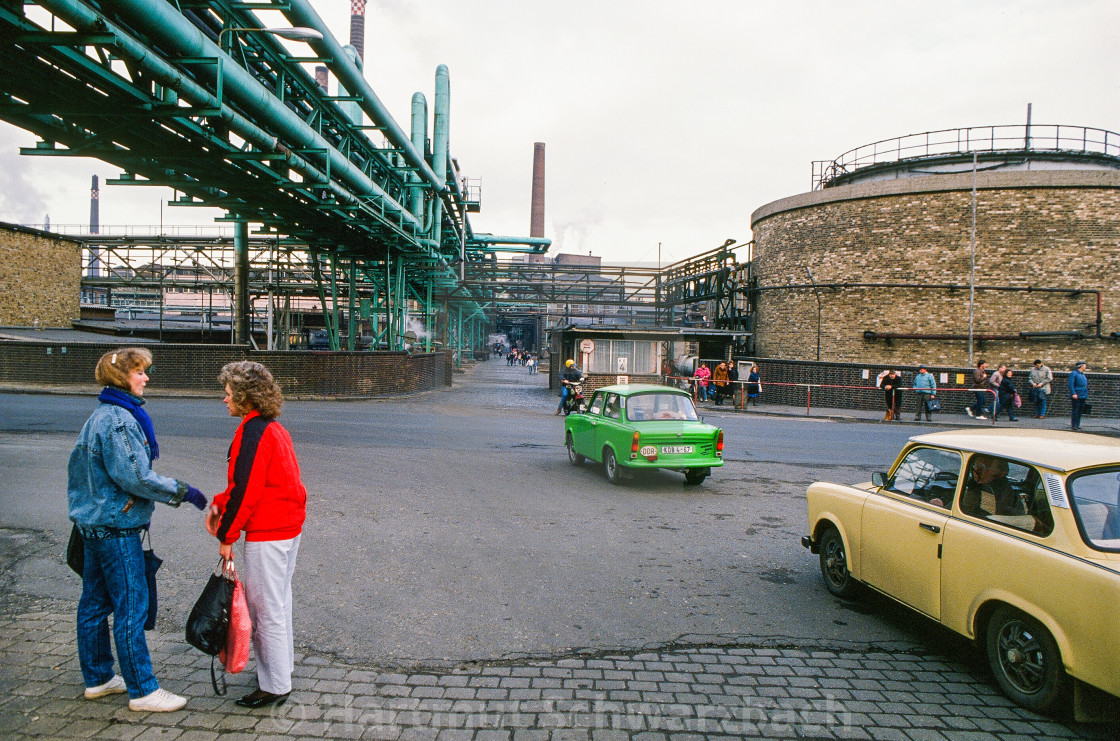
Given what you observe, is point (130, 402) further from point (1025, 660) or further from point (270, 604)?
point (1025, 660)

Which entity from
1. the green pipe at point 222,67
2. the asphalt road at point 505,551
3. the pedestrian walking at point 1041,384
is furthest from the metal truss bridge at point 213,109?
the pedestrian walking at point 1041,384

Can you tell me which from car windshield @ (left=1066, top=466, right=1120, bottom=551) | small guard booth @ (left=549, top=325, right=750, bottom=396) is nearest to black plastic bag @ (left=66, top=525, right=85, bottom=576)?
car windshield @ (left=1066, top=466, right=1120, bottom=551)

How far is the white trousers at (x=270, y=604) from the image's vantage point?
319 centimetres

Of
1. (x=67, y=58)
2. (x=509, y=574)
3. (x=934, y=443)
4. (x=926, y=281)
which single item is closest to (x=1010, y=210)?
(x=926, y=281)

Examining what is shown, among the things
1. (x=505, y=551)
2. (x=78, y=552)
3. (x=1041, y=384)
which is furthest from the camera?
(x=1041, y=384)

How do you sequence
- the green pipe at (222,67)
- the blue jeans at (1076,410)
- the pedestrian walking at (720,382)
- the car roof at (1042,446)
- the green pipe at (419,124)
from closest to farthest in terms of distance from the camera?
the car roof at (1042,446)
the green pipe at (222,67)
the blue jeans at (1076,410)
the green pipe at (419,124)
the pedestrian walking at (720,382)

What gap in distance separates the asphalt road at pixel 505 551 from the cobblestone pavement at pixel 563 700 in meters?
0.26

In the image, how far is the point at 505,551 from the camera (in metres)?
5.89

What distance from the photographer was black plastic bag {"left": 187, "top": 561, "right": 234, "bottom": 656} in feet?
9.86

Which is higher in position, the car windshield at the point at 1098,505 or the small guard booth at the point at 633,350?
the small guard booth at the point at 633,350

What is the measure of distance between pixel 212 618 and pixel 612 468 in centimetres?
671

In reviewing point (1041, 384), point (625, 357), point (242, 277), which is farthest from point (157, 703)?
point (1041, 384)

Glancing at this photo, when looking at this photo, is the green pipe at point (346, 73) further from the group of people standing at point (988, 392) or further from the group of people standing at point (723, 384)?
the group of people standing at point (988, 392)

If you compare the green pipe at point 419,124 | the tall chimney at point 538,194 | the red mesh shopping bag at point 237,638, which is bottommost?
the red mesh shopping bag at point 237,638
